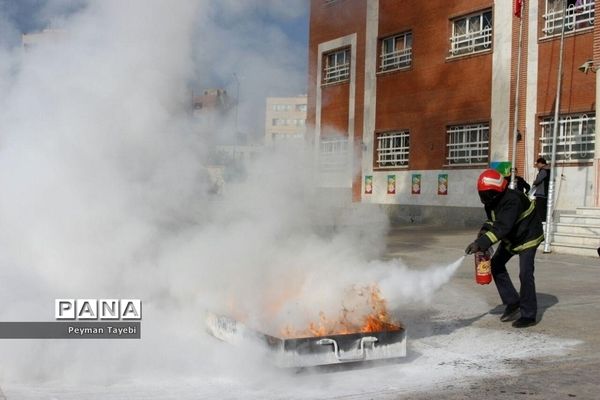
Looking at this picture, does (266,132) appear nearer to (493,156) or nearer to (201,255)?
(201,255)

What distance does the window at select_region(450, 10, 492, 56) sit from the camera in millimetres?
18969

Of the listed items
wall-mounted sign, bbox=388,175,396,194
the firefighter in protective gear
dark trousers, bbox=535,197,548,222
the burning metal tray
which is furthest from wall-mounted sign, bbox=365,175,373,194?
the burning metal tray

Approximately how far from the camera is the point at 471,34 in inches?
762

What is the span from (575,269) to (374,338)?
702cm

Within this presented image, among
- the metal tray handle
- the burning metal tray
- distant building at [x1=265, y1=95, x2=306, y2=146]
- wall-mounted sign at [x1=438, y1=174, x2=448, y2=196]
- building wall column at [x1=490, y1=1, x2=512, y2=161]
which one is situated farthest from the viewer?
wall-mounted sign at [x1=438, y1=174, x2=448, y2=196]

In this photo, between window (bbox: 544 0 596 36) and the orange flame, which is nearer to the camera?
the orange flame

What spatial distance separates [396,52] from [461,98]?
3467mm

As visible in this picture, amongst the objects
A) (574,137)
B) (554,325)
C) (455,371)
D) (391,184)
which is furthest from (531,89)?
(455,371)

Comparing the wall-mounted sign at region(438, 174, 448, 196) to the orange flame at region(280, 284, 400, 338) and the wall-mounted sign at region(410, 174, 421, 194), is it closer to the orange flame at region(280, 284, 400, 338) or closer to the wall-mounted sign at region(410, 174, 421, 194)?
the wall-mounted sign at region(410, 174, 421, 194)

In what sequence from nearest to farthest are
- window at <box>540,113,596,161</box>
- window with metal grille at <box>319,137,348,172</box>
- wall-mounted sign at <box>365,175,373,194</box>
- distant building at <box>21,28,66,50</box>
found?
distant building at <box>21,28,66,50</box> → window with metal grille at <box>319,137,348,172</box> → window at <box>540,113,596,161</box> → wall-mounted sign at <box>365,175,373,194</box>

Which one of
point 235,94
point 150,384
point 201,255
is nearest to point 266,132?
point 235,94

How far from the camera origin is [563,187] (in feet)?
53.5

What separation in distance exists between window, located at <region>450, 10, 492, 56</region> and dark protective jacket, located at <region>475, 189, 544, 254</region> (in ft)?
45.3

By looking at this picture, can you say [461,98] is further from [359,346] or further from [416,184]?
[359,346]
